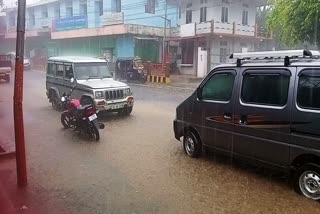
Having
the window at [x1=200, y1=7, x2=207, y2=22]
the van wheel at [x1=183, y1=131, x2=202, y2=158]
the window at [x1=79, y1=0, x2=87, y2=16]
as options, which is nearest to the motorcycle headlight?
the van wheel at [x1=183, y1=131, x2=202, y2=158]

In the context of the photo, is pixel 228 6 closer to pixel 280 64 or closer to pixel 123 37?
pixel 123 37

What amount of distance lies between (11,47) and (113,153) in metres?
44.1

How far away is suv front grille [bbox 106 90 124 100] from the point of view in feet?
36.6

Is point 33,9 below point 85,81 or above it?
above

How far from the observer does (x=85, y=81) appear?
11.7 meters

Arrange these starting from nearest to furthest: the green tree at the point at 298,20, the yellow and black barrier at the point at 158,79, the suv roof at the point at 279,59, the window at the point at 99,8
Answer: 1. the suv roof at the point at 279,59
2. the green tree at the point at 298,20
3. the yellow and black barrier at the point at 158,79
4. the window at the point at 99,8

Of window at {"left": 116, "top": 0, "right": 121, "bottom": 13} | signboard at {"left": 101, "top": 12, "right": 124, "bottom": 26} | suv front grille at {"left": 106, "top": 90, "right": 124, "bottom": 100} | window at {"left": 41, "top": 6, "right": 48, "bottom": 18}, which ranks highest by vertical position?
window at {"left": 41, "top": 6, "right": 48, "bottom": 18}

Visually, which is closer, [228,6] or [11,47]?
[228,6]

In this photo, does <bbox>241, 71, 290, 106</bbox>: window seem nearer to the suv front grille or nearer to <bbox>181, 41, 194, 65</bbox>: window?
the suv front grille

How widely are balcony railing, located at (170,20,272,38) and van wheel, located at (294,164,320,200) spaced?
22546mm

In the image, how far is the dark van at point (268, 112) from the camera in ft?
16.1

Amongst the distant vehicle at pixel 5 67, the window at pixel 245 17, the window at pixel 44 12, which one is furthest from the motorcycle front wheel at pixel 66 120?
the window at pixel 44 12

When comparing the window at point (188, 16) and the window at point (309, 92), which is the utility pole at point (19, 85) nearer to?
the window at point (309, 92)

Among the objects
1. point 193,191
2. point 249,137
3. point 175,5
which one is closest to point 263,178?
point 249,137
